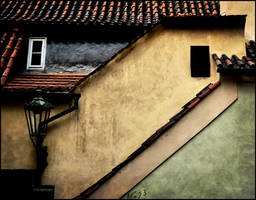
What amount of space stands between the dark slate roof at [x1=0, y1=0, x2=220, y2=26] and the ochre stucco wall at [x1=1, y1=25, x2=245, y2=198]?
2.07 m

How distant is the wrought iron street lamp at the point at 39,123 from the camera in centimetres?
719

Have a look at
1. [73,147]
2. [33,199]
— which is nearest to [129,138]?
[73,147]

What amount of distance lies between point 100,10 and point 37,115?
507 centimetres

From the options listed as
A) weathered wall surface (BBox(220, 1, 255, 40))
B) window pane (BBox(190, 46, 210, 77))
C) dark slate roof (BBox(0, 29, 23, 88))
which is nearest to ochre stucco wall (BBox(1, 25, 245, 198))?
window pane (BBox(190, 46, 210, 77))

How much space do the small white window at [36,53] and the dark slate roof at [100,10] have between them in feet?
2.18

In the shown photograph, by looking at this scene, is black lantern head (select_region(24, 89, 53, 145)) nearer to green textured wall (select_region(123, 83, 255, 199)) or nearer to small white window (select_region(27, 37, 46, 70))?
small white window (select_region(27, 37, 46, 70))

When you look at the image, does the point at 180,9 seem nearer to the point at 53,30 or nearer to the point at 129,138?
the point at 53,30

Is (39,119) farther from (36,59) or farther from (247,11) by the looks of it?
(247,11)

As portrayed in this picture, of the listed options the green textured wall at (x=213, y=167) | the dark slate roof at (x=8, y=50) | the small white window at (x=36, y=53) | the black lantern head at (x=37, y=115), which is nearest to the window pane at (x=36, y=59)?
the small white window at (x=36, y=53)

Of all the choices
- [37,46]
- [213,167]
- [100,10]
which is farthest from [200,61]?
[37,46]

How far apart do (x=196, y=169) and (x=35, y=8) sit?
912 cm

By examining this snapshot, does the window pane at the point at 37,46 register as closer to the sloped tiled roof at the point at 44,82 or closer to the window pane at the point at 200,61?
the sloped tiled roof at the point at 44,82

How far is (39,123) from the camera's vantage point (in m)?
7.49

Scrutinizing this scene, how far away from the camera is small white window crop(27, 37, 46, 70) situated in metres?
9.51
